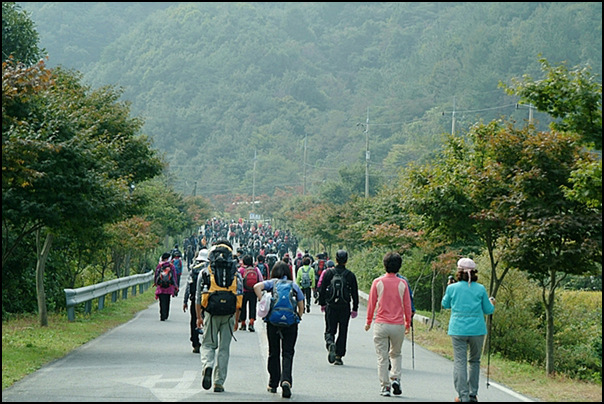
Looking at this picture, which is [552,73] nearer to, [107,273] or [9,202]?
[9,202]

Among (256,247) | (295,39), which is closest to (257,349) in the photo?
(256,247)

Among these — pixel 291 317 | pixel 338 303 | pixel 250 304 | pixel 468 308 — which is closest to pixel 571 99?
pixel 468 308

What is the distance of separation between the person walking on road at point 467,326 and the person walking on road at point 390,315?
2.86 ft

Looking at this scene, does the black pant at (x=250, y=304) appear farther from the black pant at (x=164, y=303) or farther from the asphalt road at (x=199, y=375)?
the black pant at (x=164, y=303)

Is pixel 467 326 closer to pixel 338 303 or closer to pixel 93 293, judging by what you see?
pixel 338 303

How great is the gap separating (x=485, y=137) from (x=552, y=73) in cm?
554

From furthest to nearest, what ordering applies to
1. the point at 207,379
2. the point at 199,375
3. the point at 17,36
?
the point at 17,36 < the point at 199,375 < the point at 207,379

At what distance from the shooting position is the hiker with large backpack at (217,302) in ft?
35.7

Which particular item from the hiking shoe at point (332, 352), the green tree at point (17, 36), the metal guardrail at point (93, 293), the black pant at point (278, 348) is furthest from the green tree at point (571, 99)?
the green tree at point (17, 36)

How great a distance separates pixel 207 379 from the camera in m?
10.6

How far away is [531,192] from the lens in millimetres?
15492

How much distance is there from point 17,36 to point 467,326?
19.8 m

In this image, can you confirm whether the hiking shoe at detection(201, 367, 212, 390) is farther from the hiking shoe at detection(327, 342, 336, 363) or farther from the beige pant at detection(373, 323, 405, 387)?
the hiking shoe at detection(327, 342, 336, 363)

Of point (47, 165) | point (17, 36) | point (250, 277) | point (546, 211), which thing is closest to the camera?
point (47, 165)
